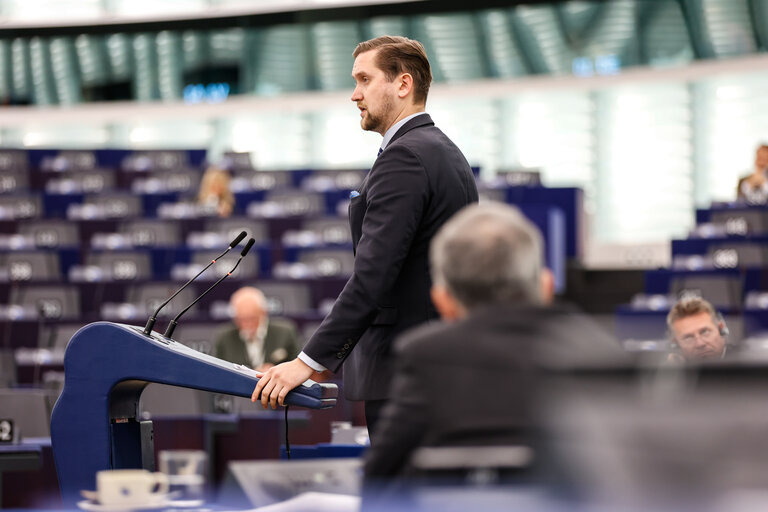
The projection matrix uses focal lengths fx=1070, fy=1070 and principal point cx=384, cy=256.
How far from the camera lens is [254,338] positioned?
5676mm

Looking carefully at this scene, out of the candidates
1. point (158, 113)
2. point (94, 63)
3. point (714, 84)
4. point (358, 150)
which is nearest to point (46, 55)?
point (94, 63)

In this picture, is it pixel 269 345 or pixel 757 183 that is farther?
pixel 757 183

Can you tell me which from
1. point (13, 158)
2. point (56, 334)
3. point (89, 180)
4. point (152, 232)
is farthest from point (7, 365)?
point (13, 158)

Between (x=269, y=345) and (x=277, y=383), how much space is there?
352 cm

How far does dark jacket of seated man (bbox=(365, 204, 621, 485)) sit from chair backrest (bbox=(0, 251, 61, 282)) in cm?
700

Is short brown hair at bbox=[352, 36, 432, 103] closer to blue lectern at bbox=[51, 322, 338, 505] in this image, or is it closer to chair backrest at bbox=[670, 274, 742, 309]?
blue lectern at bbox=[51, 322, 338, 505]

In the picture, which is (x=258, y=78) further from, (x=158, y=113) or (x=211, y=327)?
(x=211, y=327)

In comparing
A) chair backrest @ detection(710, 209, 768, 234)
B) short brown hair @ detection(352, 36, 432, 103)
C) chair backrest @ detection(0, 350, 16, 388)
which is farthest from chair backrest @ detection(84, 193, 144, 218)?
short brown hair @ detection(352, 36, 432, 103)

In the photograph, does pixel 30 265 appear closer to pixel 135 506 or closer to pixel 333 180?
pixel 333 180

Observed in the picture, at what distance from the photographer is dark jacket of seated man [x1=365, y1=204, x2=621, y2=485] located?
1.11m

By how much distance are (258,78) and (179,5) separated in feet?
5.02

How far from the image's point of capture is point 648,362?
0.96 metres

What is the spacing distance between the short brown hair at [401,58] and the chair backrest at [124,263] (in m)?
5.90

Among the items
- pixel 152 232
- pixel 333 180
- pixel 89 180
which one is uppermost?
pixel 89 180
